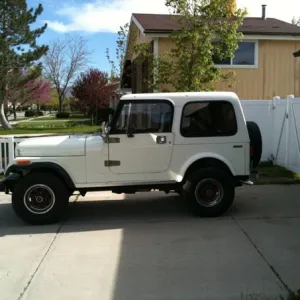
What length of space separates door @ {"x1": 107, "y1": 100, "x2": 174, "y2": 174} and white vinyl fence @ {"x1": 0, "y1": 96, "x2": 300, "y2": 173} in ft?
15.4

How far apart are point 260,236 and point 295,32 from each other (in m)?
11.7

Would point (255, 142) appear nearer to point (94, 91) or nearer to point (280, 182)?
point (280, 182)

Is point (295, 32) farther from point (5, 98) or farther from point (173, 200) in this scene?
point (5, 98)

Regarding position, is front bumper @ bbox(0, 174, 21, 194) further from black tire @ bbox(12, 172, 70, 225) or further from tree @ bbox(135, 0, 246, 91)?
tree @ bbox(135, 0, 246, 91)

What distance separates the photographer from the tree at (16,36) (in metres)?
27.4

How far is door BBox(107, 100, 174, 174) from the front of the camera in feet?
21.7

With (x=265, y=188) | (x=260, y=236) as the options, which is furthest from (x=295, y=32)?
(x=260, y=236)

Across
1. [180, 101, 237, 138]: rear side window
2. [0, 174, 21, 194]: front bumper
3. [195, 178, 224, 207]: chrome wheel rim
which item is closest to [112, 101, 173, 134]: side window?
[180, 101, 237, 138]: rear side window

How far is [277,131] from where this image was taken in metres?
11.4

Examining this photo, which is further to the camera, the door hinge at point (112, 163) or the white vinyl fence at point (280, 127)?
the white vinyl fence at point (280, 127)

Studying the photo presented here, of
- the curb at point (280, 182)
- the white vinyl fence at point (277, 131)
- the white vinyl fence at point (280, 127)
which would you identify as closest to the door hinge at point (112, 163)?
the curb at point (280, 182)

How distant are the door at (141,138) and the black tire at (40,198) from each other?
0.84 m

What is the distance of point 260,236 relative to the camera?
593 centimetres

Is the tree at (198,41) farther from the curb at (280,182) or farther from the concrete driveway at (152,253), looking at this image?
the concrete driveway at (152,253)
